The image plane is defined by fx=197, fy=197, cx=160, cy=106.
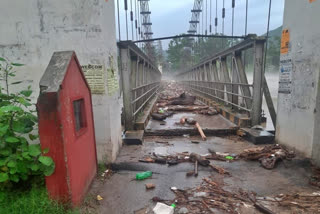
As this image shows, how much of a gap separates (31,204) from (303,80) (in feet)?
13.4

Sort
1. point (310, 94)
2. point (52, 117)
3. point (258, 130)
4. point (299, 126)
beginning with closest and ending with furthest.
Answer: point (52, 117)
point (310, 94)
point (299, 126)
point (258, 130)

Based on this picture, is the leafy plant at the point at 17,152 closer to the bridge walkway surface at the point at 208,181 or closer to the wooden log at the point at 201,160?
the bridge walkway surface at the point at 208,181

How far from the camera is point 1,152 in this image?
196 centimetres

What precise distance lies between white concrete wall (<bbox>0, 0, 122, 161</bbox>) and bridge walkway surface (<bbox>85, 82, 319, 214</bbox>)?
1.21 meters

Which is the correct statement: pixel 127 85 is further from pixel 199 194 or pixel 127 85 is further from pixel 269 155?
pixel 269 155

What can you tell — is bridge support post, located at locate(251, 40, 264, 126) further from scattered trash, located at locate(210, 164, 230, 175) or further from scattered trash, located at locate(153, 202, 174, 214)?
scattered trash, located at locate(153, 202, 174, 214)

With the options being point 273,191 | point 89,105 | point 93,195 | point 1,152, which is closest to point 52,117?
point 1,152

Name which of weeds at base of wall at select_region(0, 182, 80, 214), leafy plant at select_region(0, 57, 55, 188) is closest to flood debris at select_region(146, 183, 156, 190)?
weeds at base of wall at select_region(0, 182, 80, 214)

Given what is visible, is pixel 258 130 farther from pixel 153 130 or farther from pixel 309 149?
pixel 153 130

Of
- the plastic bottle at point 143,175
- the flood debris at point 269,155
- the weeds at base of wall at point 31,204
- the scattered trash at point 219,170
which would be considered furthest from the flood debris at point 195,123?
the weeds at base of wall at point 31,204

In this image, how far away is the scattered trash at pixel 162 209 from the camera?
203 cm

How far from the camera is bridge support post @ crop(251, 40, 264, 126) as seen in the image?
4.59 m

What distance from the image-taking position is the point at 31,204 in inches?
75.3

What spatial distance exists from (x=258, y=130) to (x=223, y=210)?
119 inches
